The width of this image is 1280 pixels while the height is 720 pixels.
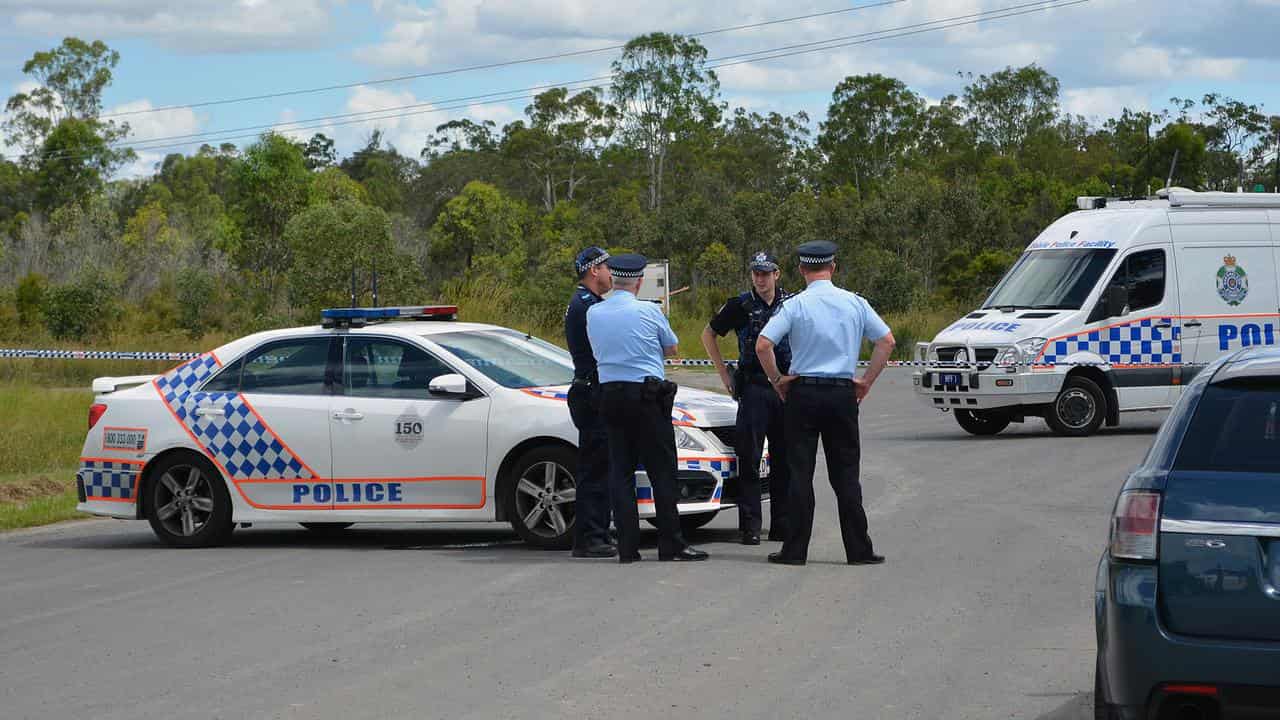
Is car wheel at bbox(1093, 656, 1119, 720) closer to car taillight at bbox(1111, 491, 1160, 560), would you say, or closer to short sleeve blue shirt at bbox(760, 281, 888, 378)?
car taillight at bbox(1111, 491, 1160, 560)

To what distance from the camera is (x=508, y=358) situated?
35.7 feet

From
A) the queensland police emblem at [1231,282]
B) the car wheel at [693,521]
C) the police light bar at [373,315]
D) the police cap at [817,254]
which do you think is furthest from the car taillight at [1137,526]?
the queensland police emblem at [1231,282]

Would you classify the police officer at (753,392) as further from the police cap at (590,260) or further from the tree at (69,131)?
the tree at (69,131)

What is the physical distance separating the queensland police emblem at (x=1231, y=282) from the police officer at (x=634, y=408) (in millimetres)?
10896

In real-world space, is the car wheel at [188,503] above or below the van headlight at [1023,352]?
below

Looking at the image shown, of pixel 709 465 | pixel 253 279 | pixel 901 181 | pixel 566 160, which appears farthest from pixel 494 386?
pixel 566 160

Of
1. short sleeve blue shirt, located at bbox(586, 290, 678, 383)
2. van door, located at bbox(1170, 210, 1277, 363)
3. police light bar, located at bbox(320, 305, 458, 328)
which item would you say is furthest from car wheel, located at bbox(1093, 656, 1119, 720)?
van door, located at bbox(1170, 210, 1277, 363)

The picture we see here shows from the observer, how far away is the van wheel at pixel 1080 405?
60.0ft

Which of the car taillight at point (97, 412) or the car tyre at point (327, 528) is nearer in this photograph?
the car taillight at point (97, 412)

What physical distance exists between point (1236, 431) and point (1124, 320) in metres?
13.9

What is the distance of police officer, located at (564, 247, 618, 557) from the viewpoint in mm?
9852

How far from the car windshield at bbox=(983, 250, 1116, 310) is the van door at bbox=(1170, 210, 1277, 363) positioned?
997 mm

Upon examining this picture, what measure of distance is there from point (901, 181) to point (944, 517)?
164ft

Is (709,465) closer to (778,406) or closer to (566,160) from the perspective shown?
(778,406)
